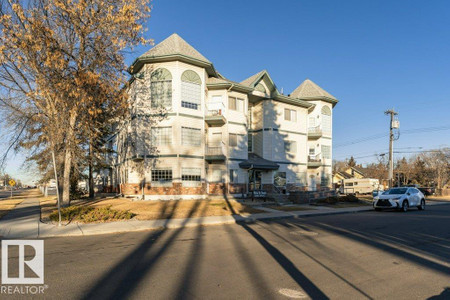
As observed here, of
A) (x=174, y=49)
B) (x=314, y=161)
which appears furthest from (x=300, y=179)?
(x=174, y=49)

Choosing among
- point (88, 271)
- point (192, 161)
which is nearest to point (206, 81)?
point (192, 161)

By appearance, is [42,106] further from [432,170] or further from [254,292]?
[432,170]

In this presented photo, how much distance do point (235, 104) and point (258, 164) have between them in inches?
239

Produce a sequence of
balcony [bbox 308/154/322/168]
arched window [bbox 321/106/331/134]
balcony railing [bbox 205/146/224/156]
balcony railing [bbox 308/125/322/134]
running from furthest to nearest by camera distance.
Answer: arched window [bbox 321/106/331/134]
balcony railing [bbox 308/125/322/134]
balcony [bbox 308/154/322/168]
balcony railing [bbox 205/146/224/156]

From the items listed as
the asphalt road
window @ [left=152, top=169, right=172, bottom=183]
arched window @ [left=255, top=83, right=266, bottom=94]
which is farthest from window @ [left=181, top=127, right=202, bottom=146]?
the asphalt road

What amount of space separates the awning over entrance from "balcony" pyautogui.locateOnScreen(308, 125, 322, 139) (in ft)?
23.5

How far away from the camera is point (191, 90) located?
80.1ft

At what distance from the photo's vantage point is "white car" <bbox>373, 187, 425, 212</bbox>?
2006 centimetres

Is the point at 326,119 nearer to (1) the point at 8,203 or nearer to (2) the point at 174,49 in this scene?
(2) the point at 174,49

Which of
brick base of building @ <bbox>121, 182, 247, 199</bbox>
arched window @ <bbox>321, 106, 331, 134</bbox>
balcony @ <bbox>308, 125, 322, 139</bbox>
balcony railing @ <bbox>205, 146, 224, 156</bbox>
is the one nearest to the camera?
brick base of building @ <bbox>121, 182, 247, 199</bbox>

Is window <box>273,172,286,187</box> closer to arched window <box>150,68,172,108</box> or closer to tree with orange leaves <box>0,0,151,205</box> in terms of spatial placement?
arched window <box>150,68,172,108</box>

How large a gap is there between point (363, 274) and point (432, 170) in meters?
71.3

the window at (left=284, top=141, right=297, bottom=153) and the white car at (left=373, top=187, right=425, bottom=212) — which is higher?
the window at (left=284, top=141, right=297, bottom=153)

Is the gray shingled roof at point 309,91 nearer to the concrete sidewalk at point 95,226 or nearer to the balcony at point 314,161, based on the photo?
the balcony at point 314,161
